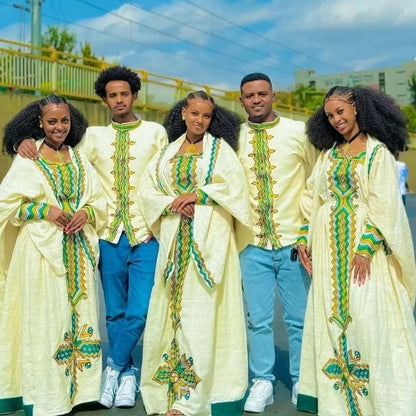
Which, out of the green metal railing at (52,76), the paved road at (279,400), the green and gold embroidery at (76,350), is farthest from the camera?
the green metal railing at (52,76)

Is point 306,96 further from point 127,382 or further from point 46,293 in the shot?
point 46,293

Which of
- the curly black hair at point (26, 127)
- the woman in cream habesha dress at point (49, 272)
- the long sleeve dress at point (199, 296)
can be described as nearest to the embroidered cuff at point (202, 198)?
the long sleeve dress at point (199, 296)

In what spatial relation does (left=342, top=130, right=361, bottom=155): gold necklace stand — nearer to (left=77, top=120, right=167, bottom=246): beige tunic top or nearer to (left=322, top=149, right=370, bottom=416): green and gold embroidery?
(left=322, top=149, right=370, bottom=416): green and gold embroidery

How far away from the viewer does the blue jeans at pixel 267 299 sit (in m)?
4.15

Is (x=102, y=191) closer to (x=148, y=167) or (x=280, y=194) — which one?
(x=148, y=167)

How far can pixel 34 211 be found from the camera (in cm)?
385

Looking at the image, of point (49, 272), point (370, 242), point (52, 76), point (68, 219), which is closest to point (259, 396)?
point (370, 242)

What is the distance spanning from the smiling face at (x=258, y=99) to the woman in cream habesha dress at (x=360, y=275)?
442mm

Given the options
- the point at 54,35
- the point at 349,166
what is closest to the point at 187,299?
the point at 349,166

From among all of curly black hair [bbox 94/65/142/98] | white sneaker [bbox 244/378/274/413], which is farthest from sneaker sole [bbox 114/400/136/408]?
curly black hair [bbox 94/65/142/98]

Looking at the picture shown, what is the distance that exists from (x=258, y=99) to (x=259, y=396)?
6.30 feet

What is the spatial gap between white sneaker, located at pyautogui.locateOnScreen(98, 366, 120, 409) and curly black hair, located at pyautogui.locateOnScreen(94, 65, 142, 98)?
193 centimetres

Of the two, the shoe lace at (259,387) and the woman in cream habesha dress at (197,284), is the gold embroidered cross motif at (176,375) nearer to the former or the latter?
the woman in cream habesha dress at (197,284)

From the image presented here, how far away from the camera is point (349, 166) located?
3.75 m
